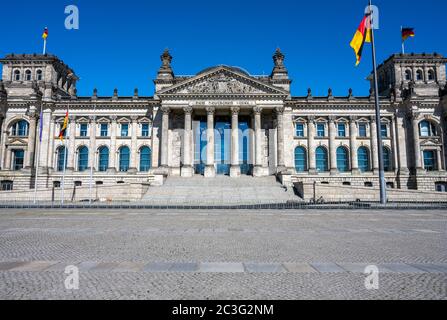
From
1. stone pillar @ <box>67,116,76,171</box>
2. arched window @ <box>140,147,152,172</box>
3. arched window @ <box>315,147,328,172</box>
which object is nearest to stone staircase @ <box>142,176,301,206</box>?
arched window @ <box>140,147,152,172</box>

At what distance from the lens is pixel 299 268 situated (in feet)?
19.4

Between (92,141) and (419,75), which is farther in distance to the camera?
(419,75)

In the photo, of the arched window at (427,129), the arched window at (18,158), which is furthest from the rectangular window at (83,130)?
the arched window at (427,129)

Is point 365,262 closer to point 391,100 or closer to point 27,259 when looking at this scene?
point 27,259

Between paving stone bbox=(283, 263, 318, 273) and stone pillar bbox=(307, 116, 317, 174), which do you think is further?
stone pillar bbox=(307, 116, 317, 174)

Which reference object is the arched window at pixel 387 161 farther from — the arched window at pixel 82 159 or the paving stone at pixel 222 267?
the paving stone at pixel 222 267

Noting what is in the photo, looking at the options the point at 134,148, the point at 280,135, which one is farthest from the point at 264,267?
the point at 134,148

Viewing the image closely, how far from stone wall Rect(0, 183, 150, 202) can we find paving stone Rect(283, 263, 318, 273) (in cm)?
3098

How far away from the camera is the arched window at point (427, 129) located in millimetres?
51250

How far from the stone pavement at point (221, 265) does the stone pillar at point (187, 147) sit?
3553 centimetres

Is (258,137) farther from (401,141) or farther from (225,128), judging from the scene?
(401,141)

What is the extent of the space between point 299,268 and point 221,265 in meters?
1.51

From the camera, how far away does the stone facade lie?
48094mm

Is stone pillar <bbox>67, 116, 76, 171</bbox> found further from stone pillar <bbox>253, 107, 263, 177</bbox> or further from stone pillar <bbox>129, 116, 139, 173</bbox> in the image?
stone pillar <bbox>253, 107, 263, 177</bbox>
